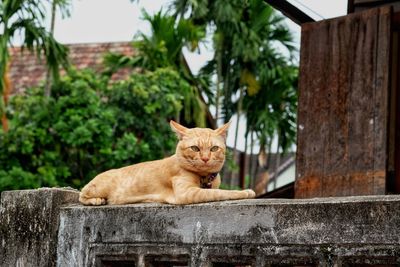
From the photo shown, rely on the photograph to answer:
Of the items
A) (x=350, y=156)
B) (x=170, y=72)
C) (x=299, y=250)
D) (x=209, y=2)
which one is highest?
(x=209, y=2)

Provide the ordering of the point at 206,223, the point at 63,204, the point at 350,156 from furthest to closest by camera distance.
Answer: the point at 350,156
the point at 63,204
the point at 206,223

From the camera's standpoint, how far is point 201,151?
4.38 m

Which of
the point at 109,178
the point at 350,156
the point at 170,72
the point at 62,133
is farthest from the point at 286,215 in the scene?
the point at 170,72

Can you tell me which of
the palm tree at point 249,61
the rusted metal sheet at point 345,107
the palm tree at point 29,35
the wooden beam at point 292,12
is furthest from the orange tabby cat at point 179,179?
the palm tree at point 249,61

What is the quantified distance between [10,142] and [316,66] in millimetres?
10663

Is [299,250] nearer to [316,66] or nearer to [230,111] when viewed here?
[316,66]

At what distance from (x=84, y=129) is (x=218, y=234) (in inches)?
510

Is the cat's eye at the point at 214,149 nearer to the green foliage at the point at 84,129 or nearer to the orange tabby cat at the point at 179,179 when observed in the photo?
the orange tabby cat at the point at 179,179

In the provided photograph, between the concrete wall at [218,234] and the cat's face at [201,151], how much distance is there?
0.30 m

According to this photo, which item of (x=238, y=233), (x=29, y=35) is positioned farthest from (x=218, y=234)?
(x=29, y=35)

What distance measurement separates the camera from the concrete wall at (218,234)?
3.52 metres

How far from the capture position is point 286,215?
3.75 meters

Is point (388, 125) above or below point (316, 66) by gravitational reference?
below

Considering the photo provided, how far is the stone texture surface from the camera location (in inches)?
Answer: 138
